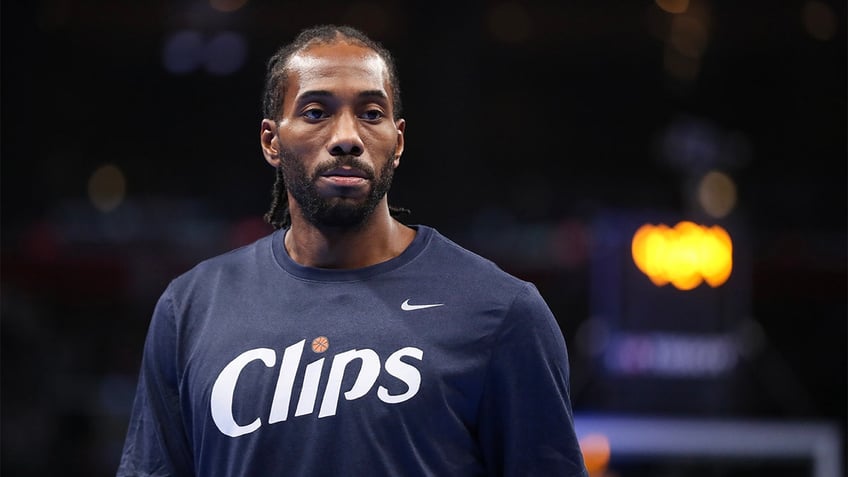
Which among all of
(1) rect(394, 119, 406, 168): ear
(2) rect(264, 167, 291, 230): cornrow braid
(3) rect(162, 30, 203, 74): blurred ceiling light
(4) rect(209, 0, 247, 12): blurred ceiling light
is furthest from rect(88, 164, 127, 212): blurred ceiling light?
(1) rect(394, 119, 406, 168): ear

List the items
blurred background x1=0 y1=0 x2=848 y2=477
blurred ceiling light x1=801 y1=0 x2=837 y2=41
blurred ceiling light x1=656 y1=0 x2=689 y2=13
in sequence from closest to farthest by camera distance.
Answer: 1. blurred background x1=0 y1=0 x2=848 y2=477
2. blurred ceiling light x1=801 y1=0 x2=837 y2=41
3. blurred ceiling light x1=656 y1=0 x2=689 y2=13

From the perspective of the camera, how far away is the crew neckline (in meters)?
1.79

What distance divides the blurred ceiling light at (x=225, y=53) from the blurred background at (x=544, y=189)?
0.08 feet

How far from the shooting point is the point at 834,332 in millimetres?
8891

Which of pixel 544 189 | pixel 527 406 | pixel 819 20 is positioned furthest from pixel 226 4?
pixel 527 406

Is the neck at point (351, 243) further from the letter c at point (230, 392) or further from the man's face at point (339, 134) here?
the letter c at point (230, 392)

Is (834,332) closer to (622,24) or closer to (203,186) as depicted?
(622,24)

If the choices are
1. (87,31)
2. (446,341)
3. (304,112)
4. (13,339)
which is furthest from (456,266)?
(87,31)

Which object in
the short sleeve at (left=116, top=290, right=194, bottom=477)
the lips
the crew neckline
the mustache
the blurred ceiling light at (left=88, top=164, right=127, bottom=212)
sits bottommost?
the short sleeve at (left=116, top=290, right=194, bottom=477)

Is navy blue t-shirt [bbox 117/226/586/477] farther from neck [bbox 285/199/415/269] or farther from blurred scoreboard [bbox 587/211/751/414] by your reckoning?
blurred scoreboard [bbox 587/211/751/414]

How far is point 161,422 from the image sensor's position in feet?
5.99

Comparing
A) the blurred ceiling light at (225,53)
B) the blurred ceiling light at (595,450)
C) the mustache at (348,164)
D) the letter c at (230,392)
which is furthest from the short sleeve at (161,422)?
the blurred ceiling light at (225,53)

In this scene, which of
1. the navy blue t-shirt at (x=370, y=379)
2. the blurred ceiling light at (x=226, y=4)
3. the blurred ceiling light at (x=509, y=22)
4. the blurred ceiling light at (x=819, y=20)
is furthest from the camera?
the blurred ceiling light at (x=509, y=22)

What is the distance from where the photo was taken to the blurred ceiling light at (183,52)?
31.5 feet
